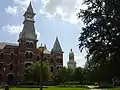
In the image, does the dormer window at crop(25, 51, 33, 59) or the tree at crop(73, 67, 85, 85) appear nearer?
the tree at crop(73, 67, 85, 85)

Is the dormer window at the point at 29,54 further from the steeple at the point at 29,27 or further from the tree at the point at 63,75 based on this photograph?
the tree at the point at 63,75

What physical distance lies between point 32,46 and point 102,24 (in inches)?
2795

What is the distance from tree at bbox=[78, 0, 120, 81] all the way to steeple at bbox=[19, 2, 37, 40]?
2635 inches

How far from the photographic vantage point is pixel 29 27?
97.2 meters

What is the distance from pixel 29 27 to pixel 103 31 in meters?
72.6

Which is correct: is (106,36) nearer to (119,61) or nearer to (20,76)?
(119,61)

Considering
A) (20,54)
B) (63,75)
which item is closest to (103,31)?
(63,75)

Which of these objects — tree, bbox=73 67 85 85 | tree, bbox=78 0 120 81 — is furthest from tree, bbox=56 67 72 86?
tree, bbox=78 0 120 81

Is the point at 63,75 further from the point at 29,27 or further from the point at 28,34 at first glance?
the point at 29,27

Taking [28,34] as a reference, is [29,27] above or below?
above

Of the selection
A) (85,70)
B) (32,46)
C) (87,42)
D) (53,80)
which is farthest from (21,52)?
(87,42)

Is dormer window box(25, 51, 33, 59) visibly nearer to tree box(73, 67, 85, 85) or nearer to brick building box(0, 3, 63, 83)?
brick building box(0, 3, 63, 83)

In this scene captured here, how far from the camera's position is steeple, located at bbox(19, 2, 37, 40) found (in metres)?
95.4

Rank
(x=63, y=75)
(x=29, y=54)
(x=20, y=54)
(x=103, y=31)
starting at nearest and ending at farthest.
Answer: (x=103, y=31) < (x=63, y=75) < (x=20, y=54) < (x=29, y=54)
